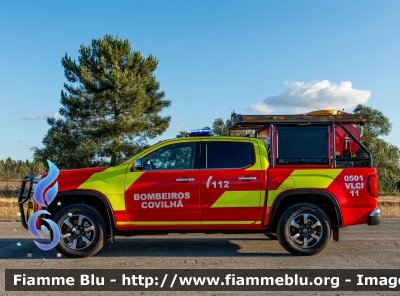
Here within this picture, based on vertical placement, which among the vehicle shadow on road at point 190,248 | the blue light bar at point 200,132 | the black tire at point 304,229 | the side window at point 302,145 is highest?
the blue light bar at point 200,132

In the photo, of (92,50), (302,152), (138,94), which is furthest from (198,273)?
(92,50)

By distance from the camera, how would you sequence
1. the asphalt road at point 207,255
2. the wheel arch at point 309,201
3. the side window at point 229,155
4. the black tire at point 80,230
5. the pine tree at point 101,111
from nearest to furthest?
the asphalt road at point 207,255 < the black tire at point 80,230 < the wheel arch at point 309,201 < the side window at point 229,155 < the pine tree at point 101,111

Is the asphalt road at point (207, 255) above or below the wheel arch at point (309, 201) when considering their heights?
below

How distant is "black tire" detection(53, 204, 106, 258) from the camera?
641cm

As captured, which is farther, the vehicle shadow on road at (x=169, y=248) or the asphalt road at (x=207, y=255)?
the vehicle shadow on road at (x=169, y=248)

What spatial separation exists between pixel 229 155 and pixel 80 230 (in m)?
2.64

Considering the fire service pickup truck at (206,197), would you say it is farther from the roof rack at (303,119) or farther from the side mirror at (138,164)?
the roof rack at (303,119)

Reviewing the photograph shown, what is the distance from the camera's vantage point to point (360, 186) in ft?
21.6

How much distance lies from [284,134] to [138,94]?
2228cm

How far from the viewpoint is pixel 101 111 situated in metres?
28.7

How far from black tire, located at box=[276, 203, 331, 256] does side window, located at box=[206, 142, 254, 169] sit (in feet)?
3.46

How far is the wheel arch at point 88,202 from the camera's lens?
644 cm

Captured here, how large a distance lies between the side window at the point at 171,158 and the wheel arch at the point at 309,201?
5.02ft

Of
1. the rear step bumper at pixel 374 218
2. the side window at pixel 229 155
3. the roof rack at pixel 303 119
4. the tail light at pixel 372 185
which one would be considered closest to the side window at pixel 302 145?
Answer: the roof rack at pixel 303 119
